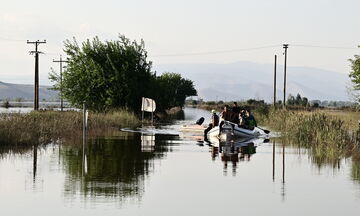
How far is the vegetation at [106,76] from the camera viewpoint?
61656 millimetres

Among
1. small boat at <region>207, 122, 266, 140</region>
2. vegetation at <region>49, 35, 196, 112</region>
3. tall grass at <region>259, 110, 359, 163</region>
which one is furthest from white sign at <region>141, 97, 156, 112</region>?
small boat at <region>207, 122, 266, 140</region>

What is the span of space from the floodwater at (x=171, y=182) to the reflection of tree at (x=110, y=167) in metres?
0.03

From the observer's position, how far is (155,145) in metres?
32.2

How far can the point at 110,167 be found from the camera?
21609 millimetres

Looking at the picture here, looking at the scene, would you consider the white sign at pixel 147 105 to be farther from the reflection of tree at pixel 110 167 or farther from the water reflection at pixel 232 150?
the reflection of tree at pixel 110 167

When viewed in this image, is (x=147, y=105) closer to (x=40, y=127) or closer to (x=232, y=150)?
(x=40, y=127)

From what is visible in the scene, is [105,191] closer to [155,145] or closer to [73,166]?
[73,166]

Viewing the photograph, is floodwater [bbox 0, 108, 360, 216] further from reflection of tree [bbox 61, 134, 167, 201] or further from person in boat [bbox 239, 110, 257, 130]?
person in boat [bbox 239, 110, 257, 130]

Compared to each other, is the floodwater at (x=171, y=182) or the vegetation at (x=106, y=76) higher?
the vegetation at (x=106, y=76)

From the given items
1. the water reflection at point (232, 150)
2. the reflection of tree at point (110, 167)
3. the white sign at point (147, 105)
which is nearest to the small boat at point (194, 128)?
the water reflection at point (232, 150)

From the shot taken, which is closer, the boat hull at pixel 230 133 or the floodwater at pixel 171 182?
the floodwater at pixel 171 182

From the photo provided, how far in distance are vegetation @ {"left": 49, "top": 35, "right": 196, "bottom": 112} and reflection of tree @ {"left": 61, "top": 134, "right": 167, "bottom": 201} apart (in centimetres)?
2887

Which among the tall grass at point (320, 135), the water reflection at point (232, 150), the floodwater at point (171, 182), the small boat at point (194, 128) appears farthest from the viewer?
the small boat at point (194, 128)

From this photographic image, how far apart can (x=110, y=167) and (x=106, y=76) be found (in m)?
40.9
